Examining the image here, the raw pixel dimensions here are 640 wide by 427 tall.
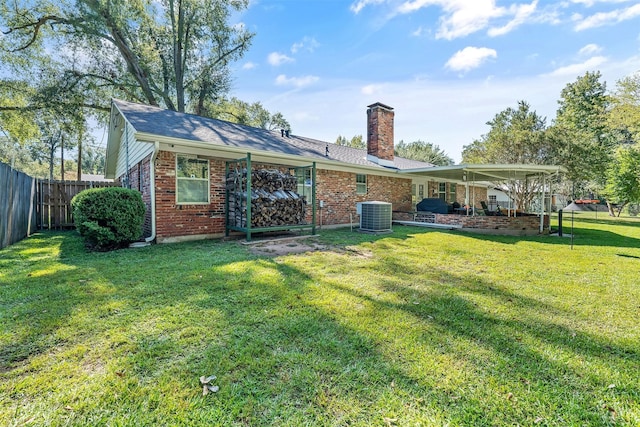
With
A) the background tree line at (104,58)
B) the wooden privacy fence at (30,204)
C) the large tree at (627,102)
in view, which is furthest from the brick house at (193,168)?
the large tree at (627,102)

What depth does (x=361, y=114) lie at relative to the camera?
13906 millimetres

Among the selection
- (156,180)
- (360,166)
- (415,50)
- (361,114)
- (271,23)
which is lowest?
(156,180)

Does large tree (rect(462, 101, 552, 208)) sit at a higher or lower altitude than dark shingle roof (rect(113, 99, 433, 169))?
higher

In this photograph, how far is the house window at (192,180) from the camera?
7410 mm

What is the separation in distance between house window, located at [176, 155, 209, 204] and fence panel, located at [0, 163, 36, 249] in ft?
10.9

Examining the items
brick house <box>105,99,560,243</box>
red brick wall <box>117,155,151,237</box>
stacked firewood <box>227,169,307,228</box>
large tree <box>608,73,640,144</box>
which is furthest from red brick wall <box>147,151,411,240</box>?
large tree <box>608,73,640,144</box>

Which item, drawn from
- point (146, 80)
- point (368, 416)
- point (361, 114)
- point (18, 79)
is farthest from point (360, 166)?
point (18, 79)

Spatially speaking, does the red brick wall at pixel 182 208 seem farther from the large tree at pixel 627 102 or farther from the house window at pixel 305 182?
the large tree at pixel 627 102

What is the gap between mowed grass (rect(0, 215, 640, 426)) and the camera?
172 centimetres

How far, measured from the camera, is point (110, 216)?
6.03m

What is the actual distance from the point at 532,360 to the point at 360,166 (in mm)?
9167

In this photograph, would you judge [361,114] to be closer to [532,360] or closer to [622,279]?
[622,279]

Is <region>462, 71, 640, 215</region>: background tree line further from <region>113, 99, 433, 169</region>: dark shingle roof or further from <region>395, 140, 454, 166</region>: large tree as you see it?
<region>395, 140, 454, 166</region>: large tree

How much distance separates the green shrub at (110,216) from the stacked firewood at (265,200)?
86.7 inches
